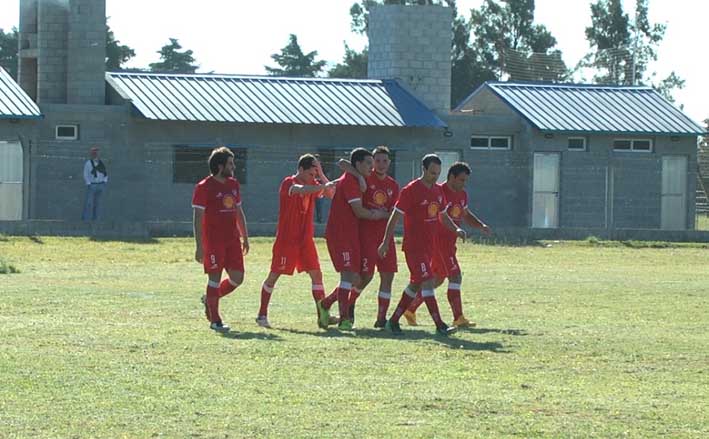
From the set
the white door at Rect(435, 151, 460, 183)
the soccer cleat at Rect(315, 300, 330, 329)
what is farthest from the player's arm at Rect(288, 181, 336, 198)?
the white door at Rect(435, 151, 460, 183)

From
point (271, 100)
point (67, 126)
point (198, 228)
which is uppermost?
point (271, 100)

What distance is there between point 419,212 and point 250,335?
78.7 inches

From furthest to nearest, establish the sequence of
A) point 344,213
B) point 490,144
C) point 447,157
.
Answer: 1. point 490,144
2. point 447,157
3. point 344,213

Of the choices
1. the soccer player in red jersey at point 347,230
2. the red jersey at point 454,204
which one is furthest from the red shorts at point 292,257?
the red jersey at point 454,204

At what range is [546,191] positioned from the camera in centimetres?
4450

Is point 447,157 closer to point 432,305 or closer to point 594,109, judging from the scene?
point 594,109

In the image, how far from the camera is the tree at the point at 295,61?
327ft

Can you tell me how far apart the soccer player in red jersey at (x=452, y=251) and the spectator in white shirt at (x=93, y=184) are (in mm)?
21309

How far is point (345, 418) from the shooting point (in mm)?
10094

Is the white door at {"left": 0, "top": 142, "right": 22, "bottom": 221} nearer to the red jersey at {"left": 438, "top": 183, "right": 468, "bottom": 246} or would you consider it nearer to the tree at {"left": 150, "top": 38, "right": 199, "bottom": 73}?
the red jersey at {"left": 438, "top": 183, "right": 468, "bottom": 246}

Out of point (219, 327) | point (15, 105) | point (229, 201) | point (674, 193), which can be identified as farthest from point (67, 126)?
point (219, 327)

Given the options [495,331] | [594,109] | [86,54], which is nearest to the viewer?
[495,331]

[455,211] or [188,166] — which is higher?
[188,166]

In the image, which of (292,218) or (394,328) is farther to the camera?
(292,218)
